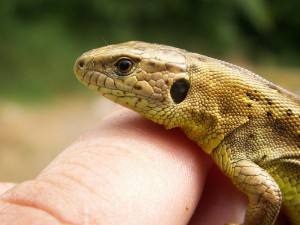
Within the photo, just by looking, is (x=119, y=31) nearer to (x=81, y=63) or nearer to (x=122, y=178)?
(x=81, y=63)

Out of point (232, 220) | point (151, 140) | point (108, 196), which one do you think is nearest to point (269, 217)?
point (232, 220)

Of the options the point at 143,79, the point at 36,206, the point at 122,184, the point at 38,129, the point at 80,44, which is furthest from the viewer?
the point at 80,44

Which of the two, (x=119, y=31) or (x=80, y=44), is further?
(x=119, y=31)

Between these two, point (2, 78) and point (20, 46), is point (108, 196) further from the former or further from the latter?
point (20, 46)

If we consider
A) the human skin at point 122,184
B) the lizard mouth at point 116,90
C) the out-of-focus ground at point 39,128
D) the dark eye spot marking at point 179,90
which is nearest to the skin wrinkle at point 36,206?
the human skin at point 122,184

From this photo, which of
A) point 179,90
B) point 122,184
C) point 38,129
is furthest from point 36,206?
point 38,129
